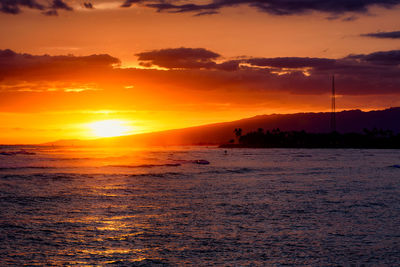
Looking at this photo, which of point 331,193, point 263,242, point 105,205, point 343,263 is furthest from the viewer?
point 331,193

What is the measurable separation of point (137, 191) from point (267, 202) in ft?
43.1

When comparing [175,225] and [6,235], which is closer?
[6,235]

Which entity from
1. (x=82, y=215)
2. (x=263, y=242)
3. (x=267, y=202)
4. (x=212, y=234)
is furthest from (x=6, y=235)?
(x=267, y=202)

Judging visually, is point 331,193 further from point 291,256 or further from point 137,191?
point 291,256

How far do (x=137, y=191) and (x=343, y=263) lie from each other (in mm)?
24917

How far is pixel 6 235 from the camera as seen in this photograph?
17938 mm

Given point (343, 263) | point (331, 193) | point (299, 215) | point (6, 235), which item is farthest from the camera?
point (331, 193)

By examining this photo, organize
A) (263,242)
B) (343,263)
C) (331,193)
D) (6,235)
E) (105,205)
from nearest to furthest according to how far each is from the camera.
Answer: (343,263)
(263,242)
(6,235)
(105,205)
(331,193)

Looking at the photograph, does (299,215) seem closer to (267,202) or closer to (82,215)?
(267,202)

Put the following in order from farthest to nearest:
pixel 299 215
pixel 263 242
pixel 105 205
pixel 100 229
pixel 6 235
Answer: pixel 105 205 → pixel 299 215 → pixel 100 229 → pixel 6 235 → pixel 263 242

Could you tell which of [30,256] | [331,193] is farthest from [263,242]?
[331,193]

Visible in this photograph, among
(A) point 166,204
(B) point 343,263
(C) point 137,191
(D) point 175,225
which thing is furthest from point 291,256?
(C) point 137,191

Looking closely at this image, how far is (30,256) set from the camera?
14.7 metres

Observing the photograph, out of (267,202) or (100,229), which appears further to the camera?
(267,202)
